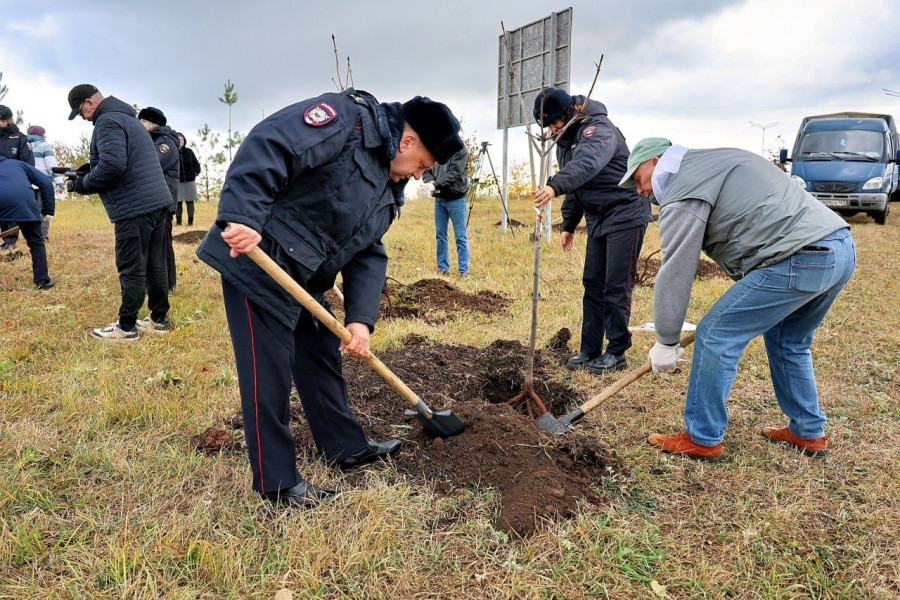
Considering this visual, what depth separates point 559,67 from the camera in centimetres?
969

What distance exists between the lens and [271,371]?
2371 mm

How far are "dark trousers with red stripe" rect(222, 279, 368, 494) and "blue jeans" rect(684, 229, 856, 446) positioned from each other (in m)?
1.77

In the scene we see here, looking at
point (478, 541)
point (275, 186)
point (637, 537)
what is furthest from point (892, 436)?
point (275, 186)

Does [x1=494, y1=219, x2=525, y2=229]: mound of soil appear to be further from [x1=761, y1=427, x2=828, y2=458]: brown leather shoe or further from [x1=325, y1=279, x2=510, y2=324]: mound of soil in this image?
[x1=761, y1=427, x2=828, y2=458]: brown leather shoe

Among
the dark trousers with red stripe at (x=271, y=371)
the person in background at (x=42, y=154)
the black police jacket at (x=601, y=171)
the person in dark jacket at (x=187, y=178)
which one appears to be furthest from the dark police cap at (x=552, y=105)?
the person in dark jacket at (x=187, y=178)

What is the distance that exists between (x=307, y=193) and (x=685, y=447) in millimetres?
2267

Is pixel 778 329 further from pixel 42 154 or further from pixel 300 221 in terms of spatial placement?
pixel 42 154

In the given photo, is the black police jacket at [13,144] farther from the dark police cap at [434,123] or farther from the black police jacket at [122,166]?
the dark police cap at [434,123]

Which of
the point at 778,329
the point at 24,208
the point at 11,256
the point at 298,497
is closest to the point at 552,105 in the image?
the point at 778,329

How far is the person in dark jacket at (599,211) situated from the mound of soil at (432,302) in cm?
168

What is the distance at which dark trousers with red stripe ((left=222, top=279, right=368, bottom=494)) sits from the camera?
7.62ft

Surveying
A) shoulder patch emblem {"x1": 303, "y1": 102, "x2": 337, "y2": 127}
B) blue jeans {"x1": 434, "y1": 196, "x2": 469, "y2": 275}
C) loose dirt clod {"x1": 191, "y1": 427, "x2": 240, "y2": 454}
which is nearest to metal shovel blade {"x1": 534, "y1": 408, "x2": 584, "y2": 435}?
loose dirt clod {"x1": 191, "y1": 427, "x2": 240, "y2": 454}

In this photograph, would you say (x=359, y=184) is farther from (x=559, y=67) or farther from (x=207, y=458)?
(x=559, y=67)

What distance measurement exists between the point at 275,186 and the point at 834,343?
195 inches
